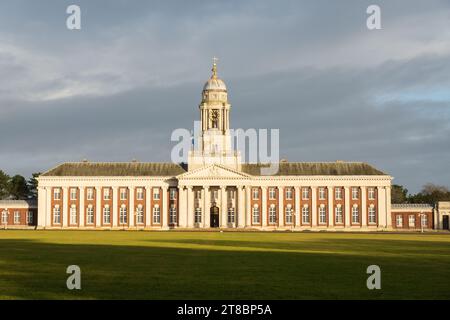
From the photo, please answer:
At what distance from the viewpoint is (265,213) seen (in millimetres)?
117750

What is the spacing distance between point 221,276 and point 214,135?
96.8 metres

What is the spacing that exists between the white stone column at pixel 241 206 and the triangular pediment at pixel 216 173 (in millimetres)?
2060

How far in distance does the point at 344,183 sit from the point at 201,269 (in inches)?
3598

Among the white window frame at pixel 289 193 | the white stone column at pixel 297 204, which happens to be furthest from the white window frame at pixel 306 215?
the white window frame at pixel 289 193

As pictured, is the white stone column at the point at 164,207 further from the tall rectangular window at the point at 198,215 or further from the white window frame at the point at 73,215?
the white window frame at the point at 73,215

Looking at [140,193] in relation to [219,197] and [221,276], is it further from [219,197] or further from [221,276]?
[221,276]

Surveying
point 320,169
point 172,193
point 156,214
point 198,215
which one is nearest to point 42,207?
point 156,214

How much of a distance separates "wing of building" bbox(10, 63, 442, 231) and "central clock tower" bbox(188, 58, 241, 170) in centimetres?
59

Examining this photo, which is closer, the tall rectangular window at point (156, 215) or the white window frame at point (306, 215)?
the white window frame at point (306, 215)

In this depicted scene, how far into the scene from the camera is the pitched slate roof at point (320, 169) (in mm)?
118812

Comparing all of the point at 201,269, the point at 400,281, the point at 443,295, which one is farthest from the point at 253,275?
the point at 443,295

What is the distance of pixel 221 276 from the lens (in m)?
25.7
